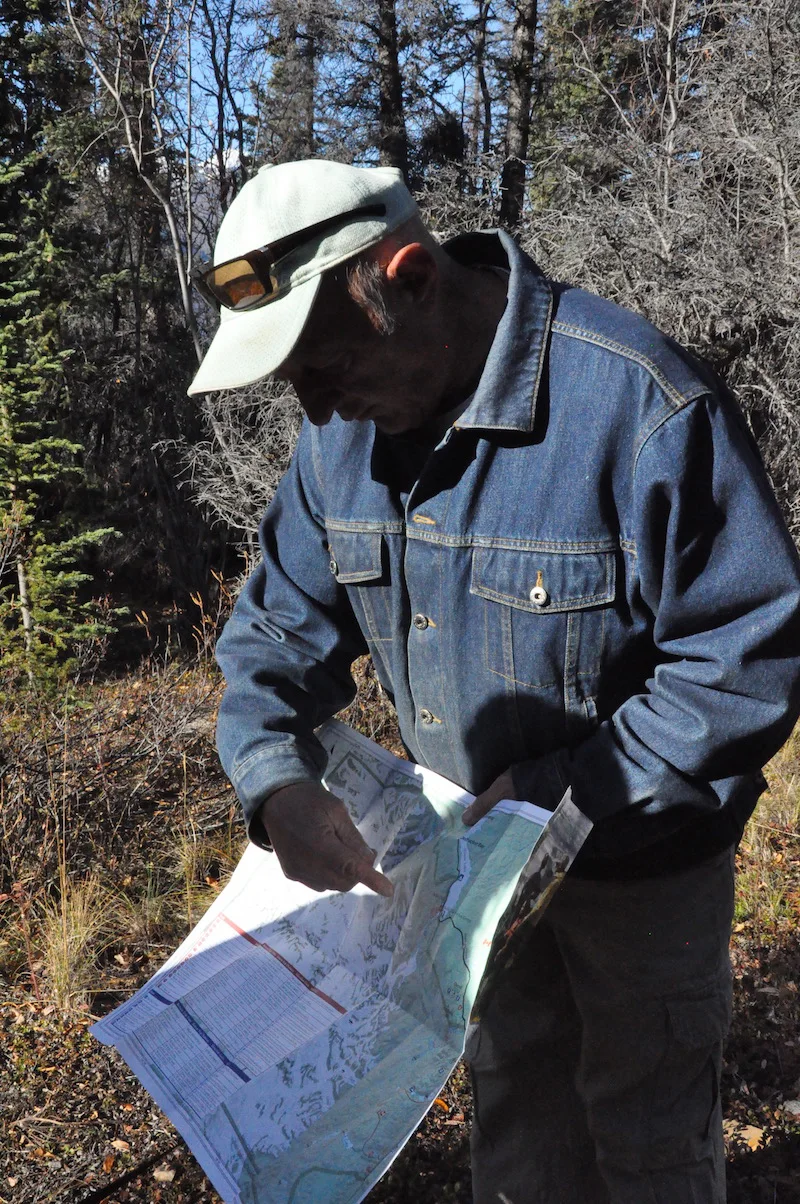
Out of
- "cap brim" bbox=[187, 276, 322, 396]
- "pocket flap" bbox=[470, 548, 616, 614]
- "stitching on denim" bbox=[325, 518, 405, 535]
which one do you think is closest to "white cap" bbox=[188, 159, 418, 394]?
"cap brim" bbox=[187, 276, 322, 396]

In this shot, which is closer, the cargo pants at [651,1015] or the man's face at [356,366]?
the man's face at [356,366]

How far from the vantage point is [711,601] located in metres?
1.41

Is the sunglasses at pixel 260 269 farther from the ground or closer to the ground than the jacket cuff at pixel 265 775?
farther from the ground

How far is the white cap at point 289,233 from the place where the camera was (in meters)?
1.49

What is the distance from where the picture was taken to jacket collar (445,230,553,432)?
5.11ft

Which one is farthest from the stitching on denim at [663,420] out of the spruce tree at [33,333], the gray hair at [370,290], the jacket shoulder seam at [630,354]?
the spruce tree at [33,333]

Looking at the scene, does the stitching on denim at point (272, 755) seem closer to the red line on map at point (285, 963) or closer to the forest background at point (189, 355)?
the red line on map at point (285, 963)

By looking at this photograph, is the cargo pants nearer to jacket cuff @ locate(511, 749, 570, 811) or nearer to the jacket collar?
jacket cuff @ locate(511, 749, 570, 811)

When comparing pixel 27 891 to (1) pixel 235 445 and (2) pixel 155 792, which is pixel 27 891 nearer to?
(2) pixel 155 792

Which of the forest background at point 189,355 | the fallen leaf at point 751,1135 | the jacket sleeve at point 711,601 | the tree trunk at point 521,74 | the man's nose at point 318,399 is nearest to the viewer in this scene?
the jacket sleeve at point 711,601

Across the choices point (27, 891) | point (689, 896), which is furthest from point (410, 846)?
point (27, 891)

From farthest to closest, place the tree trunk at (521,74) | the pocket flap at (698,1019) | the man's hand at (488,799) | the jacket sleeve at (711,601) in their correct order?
1. the tree trunk at (521,74)
2. the pocket flap at (698,1019)
3. the man's hand at (488,799)
4. the jacket sleeve at (711,601)

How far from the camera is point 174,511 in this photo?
1719cm

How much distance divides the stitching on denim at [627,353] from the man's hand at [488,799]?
2.05 feet
